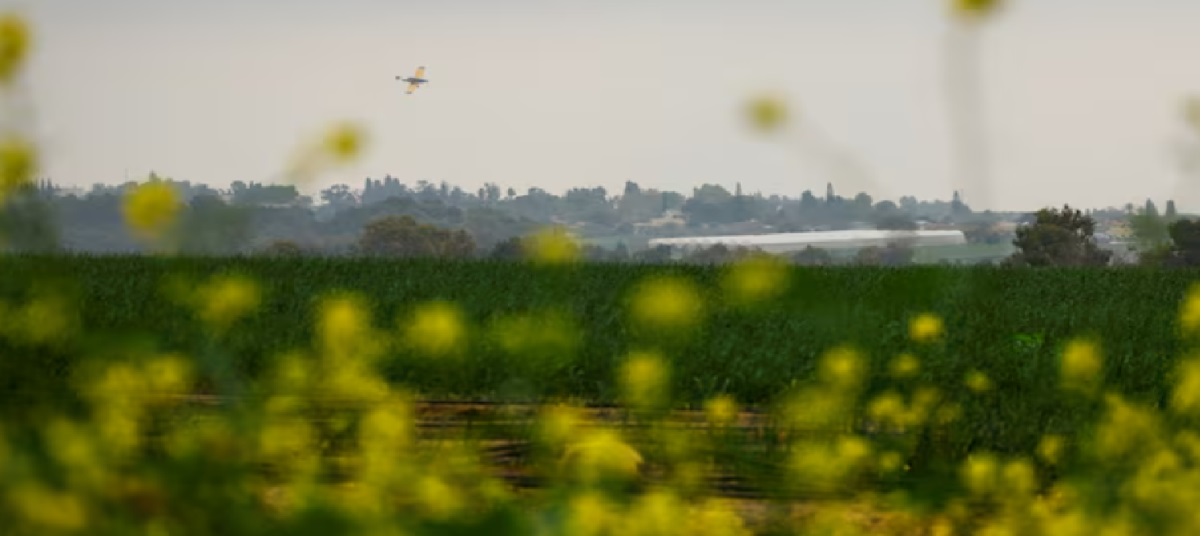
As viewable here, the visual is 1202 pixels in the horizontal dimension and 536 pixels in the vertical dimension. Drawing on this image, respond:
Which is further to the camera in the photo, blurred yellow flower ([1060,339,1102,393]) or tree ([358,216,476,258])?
tree ([358,216,476,258])

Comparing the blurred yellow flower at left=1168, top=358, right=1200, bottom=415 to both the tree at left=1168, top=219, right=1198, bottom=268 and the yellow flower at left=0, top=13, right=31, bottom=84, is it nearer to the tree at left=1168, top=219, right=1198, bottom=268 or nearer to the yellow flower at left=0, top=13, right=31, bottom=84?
the tree at left=1168, top=219, right=1198, bottom=268

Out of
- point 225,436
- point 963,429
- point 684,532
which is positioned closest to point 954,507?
point 684,532

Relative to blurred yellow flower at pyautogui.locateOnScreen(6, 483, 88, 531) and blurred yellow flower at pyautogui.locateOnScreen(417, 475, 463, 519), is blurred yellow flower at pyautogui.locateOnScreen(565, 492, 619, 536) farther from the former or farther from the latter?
blurred yellow flower at pyautogui.locateOnScreen(6, 483, 88, 531)

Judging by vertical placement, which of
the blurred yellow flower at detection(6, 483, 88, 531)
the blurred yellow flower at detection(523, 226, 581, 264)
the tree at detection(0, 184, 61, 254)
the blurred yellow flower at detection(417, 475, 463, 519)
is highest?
the tree at detection(0, 184, 61, 254)

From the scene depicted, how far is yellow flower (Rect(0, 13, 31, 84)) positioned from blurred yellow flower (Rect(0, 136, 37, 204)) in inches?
3.1

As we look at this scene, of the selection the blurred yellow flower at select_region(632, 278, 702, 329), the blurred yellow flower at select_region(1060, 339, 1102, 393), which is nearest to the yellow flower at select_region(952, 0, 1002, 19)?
the blurred yellow flower at select_region(632, 278, 702, 329)

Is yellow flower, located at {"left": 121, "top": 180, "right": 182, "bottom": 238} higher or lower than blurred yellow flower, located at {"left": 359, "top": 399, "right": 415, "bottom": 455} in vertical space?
higher

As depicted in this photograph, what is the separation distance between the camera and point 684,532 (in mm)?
2486

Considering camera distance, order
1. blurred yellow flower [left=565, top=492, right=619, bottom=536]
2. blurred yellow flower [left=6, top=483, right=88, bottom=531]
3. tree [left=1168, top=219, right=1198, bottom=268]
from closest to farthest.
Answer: blurred yellow flower [left=6, top=483, right=88, bottom=531], blurred yellow flower [left=565, top=492, right=619, bottom=536], tree [left=1168, top=219, right=1198, bottom=268]

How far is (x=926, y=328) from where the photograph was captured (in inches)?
156

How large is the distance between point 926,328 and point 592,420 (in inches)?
33.9

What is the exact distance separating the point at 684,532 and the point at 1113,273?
29.9ft

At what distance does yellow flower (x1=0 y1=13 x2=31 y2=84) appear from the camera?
1.93 m

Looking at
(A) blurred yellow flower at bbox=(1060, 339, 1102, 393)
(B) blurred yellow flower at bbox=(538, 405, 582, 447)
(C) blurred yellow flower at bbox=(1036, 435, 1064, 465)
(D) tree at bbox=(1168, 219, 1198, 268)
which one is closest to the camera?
(B) blurred yellow flower at bbox=(538, 405, 582, 447)
